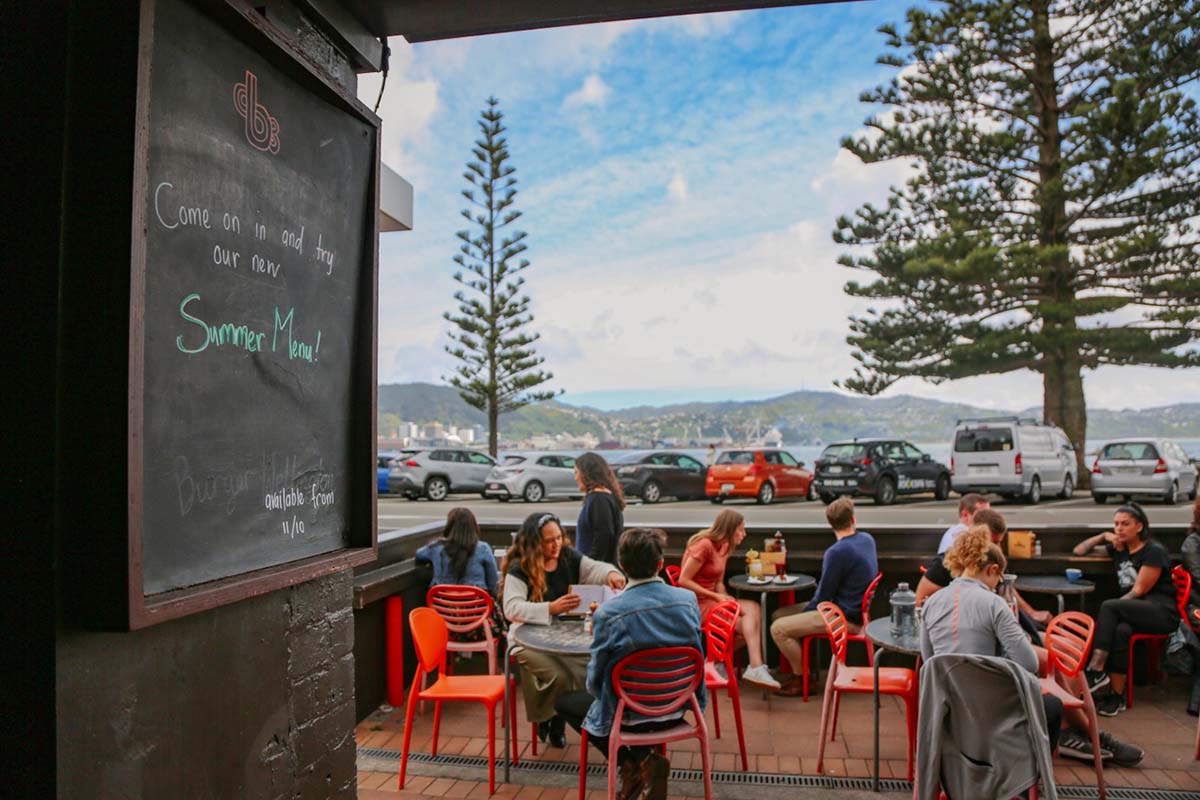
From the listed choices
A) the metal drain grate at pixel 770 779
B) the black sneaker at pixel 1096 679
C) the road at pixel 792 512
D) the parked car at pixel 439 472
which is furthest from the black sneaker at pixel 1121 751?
the parked car at pixel 439 472

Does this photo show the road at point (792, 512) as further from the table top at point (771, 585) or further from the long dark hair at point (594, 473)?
the long dark hair at point (594, 473)

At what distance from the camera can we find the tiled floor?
3.79 m

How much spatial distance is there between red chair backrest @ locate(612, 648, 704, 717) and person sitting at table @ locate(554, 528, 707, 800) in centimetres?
4

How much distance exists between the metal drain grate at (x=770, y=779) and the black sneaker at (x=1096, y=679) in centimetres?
98

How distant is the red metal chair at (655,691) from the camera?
3180mm

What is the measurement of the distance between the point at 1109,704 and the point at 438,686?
3829mm

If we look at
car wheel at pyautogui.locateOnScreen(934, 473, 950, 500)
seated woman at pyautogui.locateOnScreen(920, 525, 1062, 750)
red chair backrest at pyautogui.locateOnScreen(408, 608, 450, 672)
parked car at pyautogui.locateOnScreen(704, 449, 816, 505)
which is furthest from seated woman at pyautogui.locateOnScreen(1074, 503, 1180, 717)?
car wheel at pyautogui.locateOnScreen(934, 473, 950, 500)

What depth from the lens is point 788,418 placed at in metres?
108

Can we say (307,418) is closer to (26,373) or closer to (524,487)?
(26,373)

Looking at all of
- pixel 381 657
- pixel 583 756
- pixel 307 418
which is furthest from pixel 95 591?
pixel 381 657

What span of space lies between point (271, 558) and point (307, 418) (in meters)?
0.33

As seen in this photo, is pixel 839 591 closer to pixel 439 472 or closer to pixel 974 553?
pixel 974 553

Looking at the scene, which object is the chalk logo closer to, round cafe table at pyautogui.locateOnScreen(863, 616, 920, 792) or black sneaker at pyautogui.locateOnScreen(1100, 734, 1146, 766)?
round cafe table at pyautogui.locateOnScreen(863, 616, 920, 792)

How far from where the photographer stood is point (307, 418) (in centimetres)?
187
